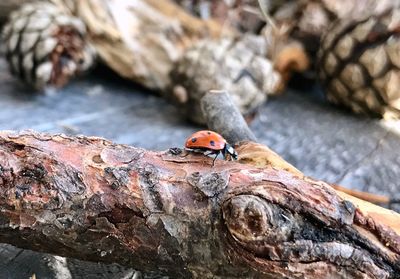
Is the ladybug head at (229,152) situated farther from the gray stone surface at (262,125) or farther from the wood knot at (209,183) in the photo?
the gray stone surface at (262,125)

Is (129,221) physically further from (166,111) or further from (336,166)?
(166,111)

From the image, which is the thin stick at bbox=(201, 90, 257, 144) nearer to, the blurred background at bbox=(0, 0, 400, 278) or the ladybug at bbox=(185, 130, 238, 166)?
the ladybug at bbox=(185, 130, 238, 166)

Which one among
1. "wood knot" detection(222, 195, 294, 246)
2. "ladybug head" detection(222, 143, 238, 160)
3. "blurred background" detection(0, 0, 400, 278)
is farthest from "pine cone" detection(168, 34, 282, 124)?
"wood knot" detection(222, 195, 294, 246)

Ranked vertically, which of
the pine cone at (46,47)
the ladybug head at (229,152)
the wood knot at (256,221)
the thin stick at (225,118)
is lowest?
the pine cone at (46,47)

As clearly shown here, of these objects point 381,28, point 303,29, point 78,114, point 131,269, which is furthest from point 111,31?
point 131,269

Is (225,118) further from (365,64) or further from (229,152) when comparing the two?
(365,64)

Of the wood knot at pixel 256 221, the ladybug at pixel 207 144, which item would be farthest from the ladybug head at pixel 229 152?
the wood knot at pixel 256 221
